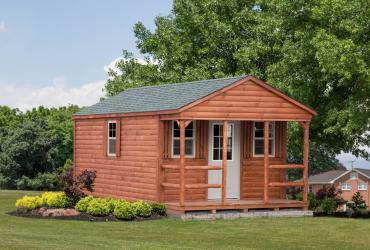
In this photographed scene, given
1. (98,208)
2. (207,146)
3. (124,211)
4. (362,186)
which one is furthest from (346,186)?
(124,211)

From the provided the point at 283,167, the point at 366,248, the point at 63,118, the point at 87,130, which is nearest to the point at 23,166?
the point at 63,118

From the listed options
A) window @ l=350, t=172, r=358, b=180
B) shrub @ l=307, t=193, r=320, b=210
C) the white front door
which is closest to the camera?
the white front door

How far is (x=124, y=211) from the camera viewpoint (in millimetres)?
23328

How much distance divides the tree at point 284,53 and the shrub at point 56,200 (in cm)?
1114

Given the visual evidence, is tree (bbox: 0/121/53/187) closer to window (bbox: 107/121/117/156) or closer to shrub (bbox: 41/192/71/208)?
window (bbox: 107/121/117/156)

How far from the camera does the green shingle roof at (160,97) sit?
81.8ft

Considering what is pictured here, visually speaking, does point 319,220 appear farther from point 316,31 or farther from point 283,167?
point 316,31

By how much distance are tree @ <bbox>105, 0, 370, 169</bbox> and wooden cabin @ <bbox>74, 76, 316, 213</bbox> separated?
159 inches

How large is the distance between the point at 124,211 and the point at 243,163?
536 centimetres

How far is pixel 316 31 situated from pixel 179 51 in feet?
37.0

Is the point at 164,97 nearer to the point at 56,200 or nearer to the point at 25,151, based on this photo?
the point at 56,200

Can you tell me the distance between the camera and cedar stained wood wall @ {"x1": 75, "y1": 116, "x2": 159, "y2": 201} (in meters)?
25.6

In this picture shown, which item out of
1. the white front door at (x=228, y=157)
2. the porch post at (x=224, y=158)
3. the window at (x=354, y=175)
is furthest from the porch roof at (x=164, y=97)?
the window at (x=354, y=175)

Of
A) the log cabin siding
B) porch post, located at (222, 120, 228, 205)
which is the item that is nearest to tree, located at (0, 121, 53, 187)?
the log cabin siding
